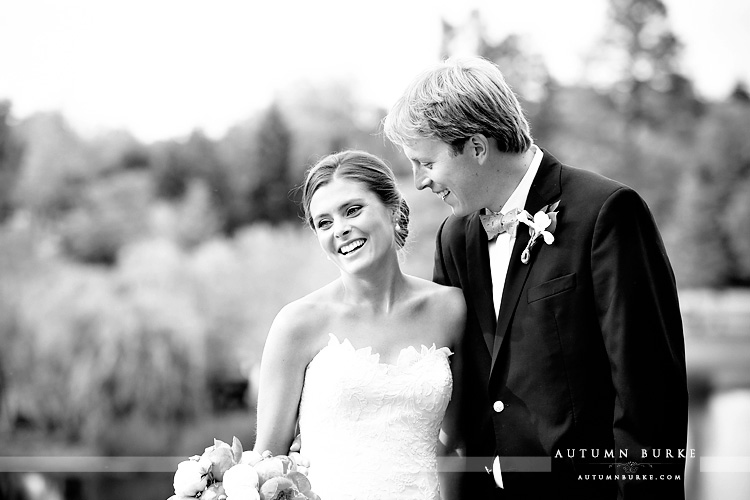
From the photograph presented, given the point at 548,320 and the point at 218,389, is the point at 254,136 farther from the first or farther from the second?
the point at 548,320

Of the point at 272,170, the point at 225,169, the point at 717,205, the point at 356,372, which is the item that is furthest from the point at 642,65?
the point at 356,372

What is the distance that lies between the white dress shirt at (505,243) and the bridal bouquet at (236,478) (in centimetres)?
103

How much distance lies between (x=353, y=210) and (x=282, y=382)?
59cm

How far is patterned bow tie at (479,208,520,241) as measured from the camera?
2412 millimetres

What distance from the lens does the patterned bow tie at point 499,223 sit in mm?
2412

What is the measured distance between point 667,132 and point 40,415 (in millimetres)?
4947

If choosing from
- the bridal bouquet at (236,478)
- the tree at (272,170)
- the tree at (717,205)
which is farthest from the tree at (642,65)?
the bridal bouquet at (236,478)

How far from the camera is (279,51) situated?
229 inches

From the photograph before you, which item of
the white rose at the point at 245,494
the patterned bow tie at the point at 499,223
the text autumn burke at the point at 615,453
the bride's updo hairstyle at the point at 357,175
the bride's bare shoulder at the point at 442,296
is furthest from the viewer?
the bride's bare shoulder at the point at 442,296

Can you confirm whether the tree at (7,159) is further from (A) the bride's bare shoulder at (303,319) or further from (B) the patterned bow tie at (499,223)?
(B) the patterned bow tie at (499,223)

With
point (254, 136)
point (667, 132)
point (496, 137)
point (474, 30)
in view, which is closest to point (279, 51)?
point (254, 136)

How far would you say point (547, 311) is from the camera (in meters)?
2.27

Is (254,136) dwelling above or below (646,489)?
above

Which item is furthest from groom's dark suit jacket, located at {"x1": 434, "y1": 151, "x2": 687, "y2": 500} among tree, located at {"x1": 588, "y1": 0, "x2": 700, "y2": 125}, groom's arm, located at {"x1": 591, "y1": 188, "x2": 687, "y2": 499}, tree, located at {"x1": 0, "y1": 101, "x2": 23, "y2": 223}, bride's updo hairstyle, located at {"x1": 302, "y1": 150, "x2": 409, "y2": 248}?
tree, located at {"x1": 0, "y1": 101, "x2": 23, "y2": 223}
